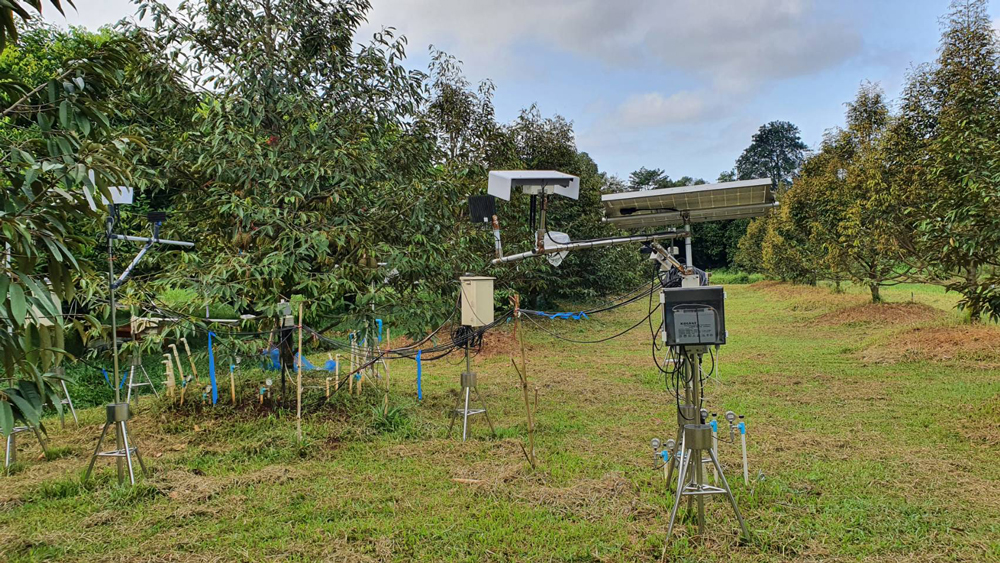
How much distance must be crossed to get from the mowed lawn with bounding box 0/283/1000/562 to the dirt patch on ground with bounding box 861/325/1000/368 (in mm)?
756

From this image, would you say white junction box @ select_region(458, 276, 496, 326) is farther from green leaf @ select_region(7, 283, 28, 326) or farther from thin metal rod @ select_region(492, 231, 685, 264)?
green leaf @ select_region(7, 283, 28, 326)

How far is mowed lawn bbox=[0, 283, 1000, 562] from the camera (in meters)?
3.30

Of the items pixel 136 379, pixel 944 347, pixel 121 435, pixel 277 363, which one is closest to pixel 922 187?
pixel 944 347

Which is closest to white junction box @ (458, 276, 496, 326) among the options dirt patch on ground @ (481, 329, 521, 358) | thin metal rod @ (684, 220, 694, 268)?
thin metal rod @ (684, 220, 694, 268)

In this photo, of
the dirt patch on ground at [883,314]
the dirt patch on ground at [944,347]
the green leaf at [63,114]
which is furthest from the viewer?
the dirt patch on ground at [883,314]

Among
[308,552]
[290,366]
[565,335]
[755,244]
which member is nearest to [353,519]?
[308,552]

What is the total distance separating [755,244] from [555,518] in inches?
1039

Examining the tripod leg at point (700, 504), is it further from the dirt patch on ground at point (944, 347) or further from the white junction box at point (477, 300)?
the dirt patch on ground at point (944, 347)

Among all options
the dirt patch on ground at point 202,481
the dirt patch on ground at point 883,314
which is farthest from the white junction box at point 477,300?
the dirt patch on ground at point 883,314

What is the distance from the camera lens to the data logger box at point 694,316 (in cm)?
318

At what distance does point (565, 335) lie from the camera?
13.3 metres

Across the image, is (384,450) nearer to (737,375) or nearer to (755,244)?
(737,375)

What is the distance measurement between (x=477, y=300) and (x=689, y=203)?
220 centimetres

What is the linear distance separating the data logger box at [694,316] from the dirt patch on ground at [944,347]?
7.02 metres
